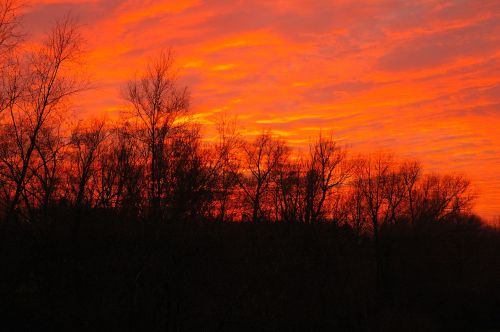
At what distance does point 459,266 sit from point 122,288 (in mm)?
29893

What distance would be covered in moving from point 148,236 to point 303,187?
1189 inches

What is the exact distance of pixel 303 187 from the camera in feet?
154

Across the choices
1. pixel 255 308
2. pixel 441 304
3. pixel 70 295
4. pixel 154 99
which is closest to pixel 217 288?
pixel 255 308

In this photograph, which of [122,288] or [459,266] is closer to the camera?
[122,288]

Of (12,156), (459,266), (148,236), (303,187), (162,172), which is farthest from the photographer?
(303,187)

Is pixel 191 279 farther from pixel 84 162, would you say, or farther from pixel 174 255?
pixel 84 162

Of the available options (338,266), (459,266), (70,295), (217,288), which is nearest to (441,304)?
(459,266)

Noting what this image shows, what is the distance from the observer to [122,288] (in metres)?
17.2

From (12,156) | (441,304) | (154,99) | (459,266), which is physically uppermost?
(154,99)

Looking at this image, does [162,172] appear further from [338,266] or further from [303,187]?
[303,187]

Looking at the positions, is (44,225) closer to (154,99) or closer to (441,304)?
(154,99)

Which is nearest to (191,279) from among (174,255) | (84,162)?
(174,255)

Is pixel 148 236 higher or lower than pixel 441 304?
higher

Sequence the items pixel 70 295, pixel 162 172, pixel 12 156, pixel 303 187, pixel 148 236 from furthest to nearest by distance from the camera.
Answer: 1. pixel 303 187
2. pixel 162 172
3. pixel 12 156
4. pixel 148 236
5. pixel 70 295
